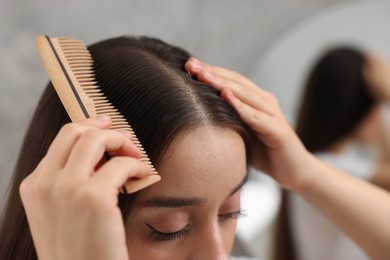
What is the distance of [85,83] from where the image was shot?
1.83ft

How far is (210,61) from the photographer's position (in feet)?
4.05

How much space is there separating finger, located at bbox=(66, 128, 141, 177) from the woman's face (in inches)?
4.6

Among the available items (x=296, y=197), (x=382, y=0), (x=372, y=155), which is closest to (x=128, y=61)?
(x=296, y=197)

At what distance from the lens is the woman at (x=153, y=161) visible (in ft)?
1.32

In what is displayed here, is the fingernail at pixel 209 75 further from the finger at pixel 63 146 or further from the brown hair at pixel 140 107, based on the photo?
the finger at pixel 63 146

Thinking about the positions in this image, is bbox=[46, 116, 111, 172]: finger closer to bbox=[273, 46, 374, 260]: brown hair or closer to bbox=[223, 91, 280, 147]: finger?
bbox=[223, 91, 280, 147]: finger

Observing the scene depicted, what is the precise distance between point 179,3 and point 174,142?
65cm

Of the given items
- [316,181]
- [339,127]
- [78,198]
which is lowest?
[339,127]

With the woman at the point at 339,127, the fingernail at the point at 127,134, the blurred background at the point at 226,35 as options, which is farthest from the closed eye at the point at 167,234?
the woman at the point at 339,127

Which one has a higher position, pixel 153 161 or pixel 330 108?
pixel 153 161

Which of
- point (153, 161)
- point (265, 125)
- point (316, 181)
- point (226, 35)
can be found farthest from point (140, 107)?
point (226, 35)

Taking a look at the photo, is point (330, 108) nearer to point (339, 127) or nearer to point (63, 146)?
point (339, 127)

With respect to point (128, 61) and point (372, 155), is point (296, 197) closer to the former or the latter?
point (372, 155)

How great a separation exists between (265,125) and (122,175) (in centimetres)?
27
